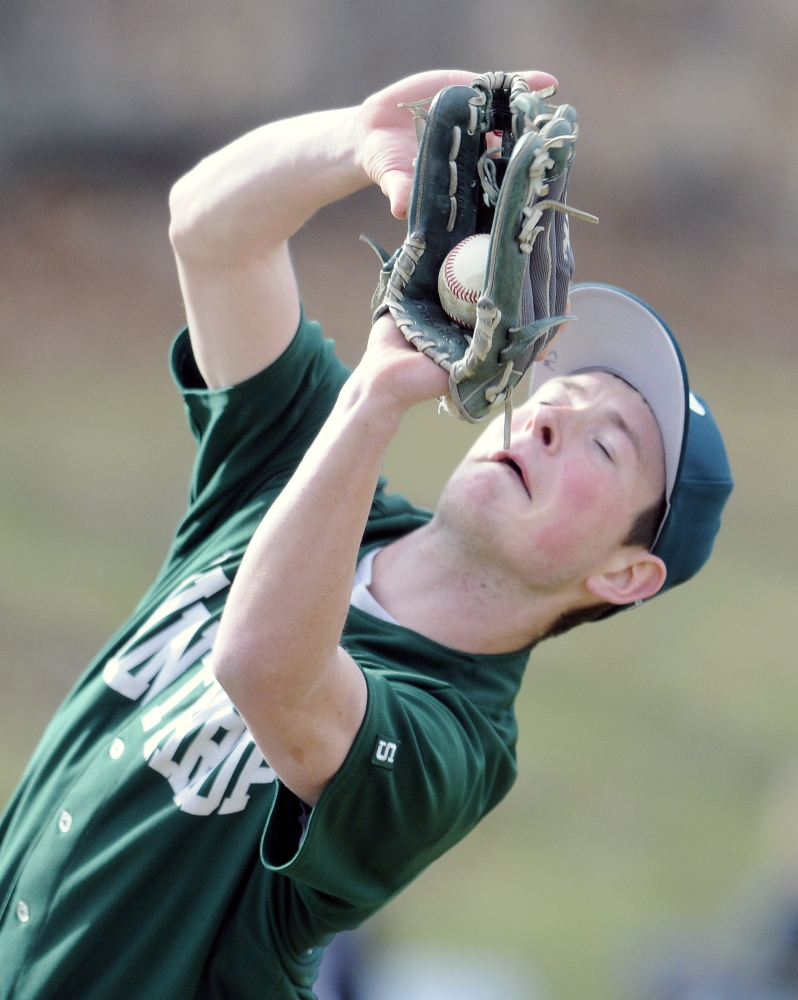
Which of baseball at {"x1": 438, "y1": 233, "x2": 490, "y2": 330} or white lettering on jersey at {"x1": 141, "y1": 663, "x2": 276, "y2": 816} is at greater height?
baseball at {"x1": 438, "y1": 233, "x2": 490, "y2": 330}

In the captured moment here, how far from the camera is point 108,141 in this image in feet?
38.6

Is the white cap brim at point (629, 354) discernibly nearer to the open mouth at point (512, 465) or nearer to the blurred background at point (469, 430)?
the open mouth at point (512, 465)

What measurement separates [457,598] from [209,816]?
0.62 meters

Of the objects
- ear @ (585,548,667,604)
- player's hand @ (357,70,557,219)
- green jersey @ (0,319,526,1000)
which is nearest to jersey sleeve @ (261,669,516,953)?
green jersey @ (0,319,526,1000)

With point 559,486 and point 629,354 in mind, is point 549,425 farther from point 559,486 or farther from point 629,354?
point 629,354

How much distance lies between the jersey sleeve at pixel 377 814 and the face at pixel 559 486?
38 centimetres

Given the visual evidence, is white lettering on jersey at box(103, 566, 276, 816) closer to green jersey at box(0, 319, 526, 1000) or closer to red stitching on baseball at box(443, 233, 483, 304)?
green jersey at box(0, 319, 526, 1000)

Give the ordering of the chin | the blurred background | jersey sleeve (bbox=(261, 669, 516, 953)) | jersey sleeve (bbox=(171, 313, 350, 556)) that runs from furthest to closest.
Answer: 1. the blurred background
2. jersey sleeve (bbox=(171, 313, 350, 556))
3. the chin
4. jersey sleeve (bbox=(261, 669, 516, 953))

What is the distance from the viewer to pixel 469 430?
9062 millimetres

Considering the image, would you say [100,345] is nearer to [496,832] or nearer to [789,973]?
[496,832]

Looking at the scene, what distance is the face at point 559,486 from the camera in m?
2.31

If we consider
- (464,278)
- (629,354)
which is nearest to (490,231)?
(464,278)

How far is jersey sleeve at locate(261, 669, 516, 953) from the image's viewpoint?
1.78m

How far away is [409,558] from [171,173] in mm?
10010
